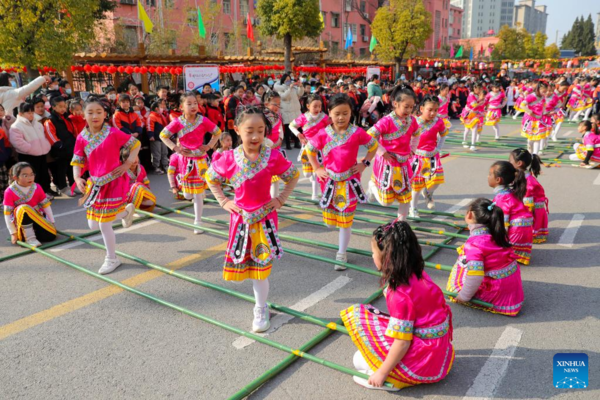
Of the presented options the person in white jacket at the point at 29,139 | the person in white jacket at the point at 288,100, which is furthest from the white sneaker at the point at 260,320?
the person in white jacket at the point at 288,100

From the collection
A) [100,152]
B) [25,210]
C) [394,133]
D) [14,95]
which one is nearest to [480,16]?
[14,95]

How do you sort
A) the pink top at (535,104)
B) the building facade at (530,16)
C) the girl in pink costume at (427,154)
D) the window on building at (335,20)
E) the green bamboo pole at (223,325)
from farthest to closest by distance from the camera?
the building facade at (530,16)
the window on building at (335,20)
the pink top at (535,104)
the girl in pink costume at (427,154)
the green bamboo pole at (223,325)

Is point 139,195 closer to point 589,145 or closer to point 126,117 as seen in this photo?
point 126,117

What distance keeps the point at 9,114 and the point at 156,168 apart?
8.58 feet

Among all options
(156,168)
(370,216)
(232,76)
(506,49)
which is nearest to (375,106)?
(232,76)

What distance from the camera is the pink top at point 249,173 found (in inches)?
134

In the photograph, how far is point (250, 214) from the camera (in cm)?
344

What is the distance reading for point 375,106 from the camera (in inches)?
560

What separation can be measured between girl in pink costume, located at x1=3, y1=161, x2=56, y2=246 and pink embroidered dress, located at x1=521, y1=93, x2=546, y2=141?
28.8ft

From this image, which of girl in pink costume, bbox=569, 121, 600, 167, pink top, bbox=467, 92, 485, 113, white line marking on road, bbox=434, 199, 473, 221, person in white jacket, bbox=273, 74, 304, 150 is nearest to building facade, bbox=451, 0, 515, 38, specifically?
pink top, bbox=467, 92, 485, 113

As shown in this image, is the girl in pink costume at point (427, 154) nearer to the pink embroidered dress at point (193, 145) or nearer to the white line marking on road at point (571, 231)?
the white line marking on road at point (571, 231)

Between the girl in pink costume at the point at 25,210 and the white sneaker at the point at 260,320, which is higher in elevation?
the girl in pink costume at the point at 25,210

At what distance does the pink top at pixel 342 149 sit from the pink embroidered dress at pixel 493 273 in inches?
53.0

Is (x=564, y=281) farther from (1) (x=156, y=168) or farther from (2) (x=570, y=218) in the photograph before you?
(1) (x=156, y=168)
